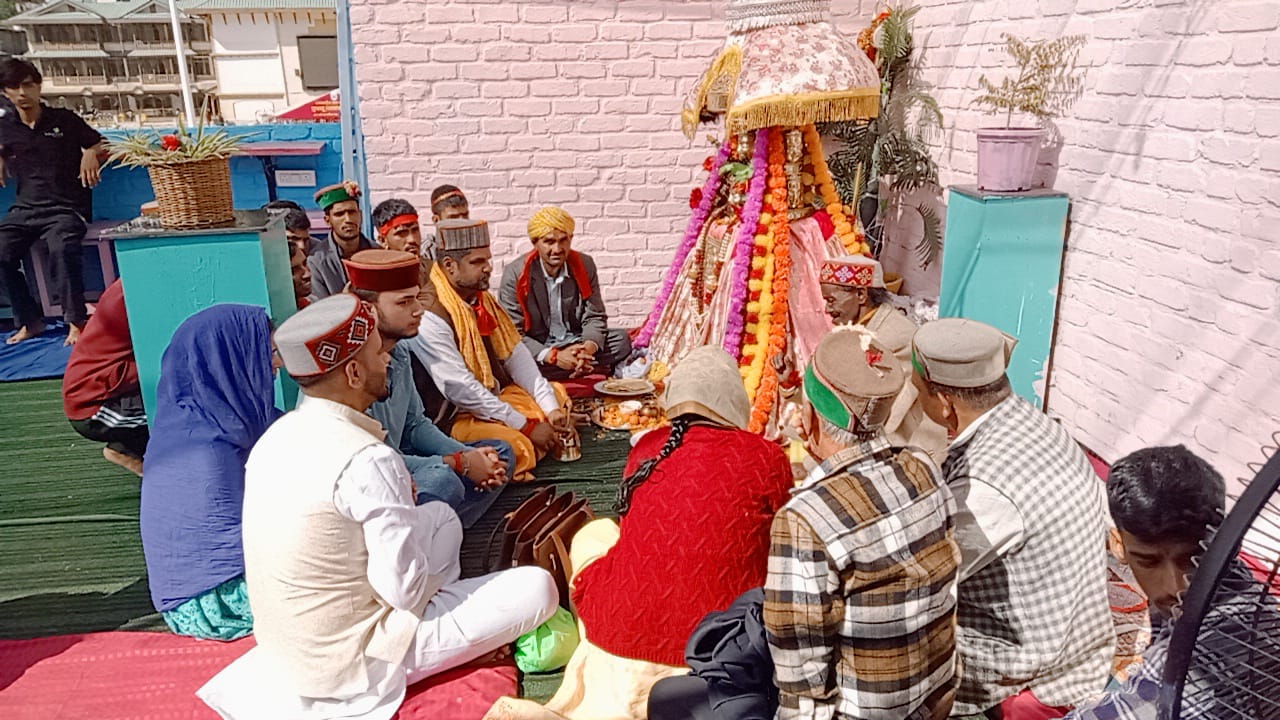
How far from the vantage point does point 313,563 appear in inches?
97.8

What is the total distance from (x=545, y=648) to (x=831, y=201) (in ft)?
10.9

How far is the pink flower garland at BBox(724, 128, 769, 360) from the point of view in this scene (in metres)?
5.05

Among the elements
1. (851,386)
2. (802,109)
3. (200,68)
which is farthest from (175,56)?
(851,386)

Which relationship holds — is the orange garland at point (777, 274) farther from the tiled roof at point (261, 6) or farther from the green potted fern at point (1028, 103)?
the tiled roof at point (261, 6)

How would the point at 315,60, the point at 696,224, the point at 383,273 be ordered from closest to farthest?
the point at 383,273 < the point at 696,224 < the point at 315,60

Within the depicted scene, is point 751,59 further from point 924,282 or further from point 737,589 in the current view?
point 737,589

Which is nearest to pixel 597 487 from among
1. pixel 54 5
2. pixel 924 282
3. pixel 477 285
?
pixel 477 285

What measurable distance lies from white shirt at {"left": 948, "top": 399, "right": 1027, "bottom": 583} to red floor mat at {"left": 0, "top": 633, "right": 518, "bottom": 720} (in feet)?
5.02

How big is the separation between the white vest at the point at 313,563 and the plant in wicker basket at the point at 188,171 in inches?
72.5

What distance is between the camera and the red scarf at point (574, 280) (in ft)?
19.1

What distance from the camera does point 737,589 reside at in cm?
247

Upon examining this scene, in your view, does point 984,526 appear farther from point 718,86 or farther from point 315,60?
point 315,60

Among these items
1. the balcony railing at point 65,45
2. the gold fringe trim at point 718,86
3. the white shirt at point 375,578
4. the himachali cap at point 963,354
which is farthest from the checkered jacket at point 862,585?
the balcony railing at point 65,45

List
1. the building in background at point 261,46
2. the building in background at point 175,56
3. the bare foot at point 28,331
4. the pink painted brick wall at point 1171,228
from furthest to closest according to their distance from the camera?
the building in background at point 261,46 < the building in background at point 175,56 < the bare foot at point 28,331 < the pink painted brick wall at point 1171,228
